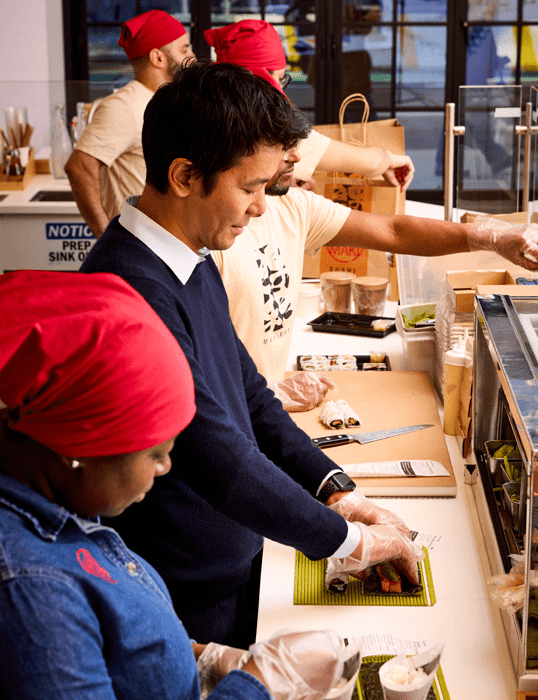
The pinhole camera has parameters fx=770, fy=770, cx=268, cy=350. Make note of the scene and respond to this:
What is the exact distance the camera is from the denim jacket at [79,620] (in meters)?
0.65

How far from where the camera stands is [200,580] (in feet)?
4.38

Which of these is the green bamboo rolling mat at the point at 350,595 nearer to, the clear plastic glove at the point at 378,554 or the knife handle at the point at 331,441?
the clear plastic glove at the point at 378,554

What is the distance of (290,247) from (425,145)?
184 inches

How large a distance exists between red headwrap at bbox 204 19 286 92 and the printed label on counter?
2.06m

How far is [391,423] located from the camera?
1.97m

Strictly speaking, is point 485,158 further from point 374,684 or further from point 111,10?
point 111,10

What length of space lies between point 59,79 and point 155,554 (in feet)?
18.2

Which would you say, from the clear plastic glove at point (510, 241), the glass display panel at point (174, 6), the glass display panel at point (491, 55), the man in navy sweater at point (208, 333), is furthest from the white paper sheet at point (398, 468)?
the glass display panel at point (174, 6)

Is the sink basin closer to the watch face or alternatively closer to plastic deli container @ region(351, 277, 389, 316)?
plastic deli container @ region(351, 277, 389, 316)

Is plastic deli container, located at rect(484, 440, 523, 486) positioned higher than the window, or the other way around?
the window

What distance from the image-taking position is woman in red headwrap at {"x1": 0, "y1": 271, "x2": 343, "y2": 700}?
2.17ft

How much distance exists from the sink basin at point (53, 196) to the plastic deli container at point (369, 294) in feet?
7.82

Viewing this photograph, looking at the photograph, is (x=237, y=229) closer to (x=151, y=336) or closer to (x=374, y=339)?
(x=151, y=336)

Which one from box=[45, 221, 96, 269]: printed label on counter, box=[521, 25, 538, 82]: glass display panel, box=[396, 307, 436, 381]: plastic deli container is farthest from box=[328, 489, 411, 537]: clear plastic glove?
box=[521, 25, 538, 82]: glass display panel
